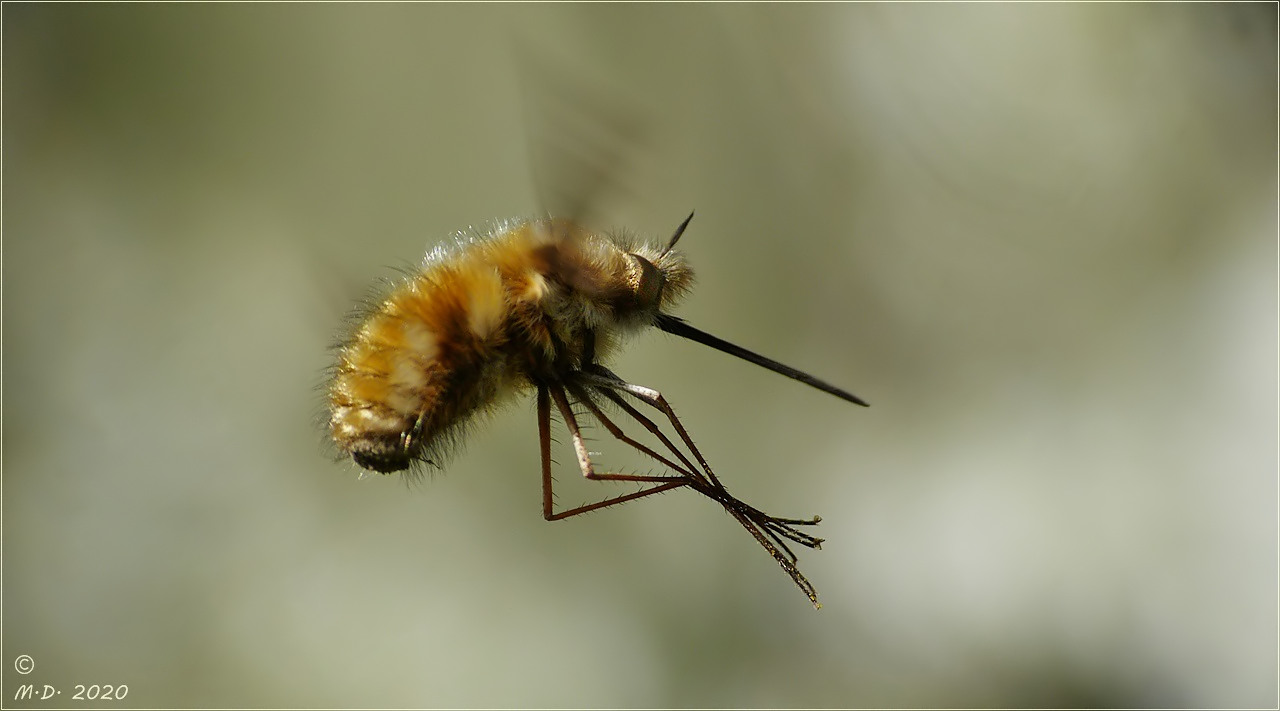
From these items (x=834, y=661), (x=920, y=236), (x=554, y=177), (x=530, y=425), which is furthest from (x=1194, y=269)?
(x=554, y=177)

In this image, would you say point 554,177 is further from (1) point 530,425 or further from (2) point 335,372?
(1) point 530,425

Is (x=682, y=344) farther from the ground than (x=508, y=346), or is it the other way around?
(x=682, y=344)

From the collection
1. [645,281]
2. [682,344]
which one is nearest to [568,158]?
[645,281]

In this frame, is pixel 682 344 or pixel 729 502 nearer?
pixel 729 502

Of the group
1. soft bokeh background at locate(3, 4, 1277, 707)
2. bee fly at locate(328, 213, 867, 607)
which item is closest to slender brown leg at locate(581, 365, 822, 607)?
bee fly at locate(328, 213, 867, 607)

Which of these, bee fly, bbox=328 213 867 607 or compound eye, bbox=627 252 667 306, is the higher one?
compound eye, bbox=627 252 667 306

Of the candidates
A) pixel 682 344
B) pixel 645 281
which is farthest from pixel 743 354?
pixel 682 344

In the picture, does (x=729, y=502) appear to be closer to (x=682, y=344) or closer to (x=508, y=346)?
(x=508, y=346)

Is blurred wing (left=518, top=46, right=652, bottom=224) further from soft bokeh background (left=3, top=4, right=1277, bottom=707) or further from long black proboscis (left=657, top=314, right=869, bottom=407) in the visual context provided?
soft bokeh background (left=3, top=4, right=1277, bottom=707)
